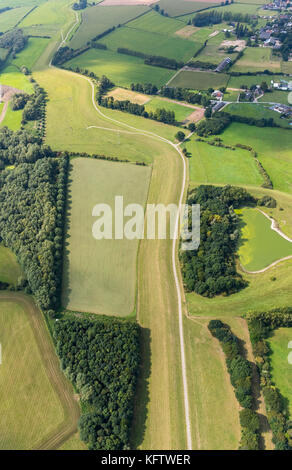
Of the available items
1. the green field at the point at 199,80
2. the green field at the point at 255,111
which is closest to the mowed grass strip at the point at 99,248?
the green field at the point at 255,111

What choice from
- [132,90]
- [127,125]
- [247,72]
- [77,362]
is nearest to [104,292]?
[77,362]

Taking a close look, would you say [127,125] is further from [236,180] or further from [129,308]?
[129,308]

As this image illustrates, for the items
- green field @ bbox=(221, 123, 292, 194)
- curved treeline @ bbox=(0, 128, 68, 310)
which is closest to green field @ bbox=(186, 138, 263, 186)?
green field @ bbox=(221, 123, 292, 194)

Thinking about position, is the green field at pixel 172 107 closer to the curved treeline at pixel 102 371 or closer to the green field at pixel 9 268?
the green field at pixel 9 268

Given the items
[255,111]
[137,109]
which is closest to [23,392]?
[137,109]

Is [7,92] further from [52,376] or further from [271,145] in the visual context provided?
[52,376]
